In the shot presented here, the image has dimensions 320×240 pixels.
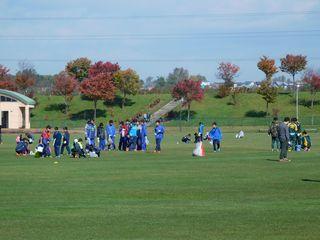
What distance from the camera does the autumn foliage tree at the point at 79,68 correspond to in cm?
12450

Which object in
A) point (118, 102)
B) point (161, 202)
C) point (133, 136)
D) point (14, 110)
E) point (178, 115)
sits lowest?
point (161, 202)

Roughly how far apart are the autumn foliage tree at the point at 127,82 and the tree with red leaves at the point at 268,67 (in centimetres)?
1869

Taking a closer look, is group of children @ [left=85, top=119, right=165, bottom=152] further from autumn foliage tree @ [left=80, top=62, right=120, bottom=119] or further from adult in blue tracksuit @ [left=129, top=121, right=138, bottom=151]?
autumn foliage tree @ [left=80, top=62, right=120, bottom=119]

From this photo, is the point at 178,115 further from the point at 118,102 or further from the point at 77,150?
the point at 77,150

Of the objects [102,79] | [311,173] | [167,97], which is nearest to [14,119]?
[102,79]

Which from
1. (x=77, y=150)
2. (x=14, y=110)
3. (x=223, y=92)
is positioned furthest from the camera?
(x=223, y=92)

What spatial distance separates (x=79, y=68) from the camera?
12550cm

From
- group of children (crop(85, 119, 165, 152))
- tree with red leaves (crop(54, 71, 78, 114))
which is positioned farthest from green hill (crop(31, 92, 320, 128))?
group of children (crop(85, 119, 165, 152))

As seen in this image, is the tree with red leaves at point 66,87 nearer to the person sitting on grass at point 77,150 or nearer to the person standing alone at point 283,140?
the person sitting on grass at point 77,150

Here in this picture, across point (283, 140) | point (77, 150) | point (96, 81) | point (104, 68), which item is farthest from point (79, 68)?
point (283, 140)

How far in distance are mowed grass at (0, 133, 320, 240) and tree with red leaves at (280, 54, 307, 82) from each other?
85740mm

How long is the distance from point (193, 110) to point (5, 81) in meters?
31.1

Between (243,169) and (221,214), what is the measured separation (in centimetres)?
1140

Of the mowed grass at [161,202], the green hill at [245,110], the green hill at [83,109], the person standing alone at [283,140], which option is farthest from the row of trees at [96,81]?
the mowed grass at [161,202]
